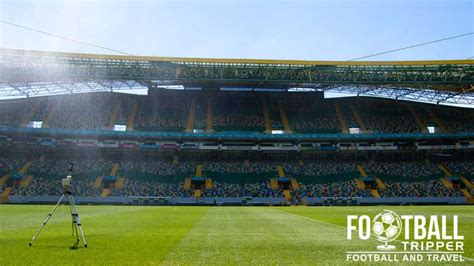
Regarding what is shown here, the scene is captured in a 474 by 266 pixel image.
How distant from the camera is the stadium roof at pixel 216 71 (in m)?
44.2

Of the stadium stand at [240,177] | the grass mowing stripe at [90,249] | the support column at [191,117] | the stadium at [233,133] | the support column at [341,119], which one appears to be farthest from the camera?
the support column at [341,119]

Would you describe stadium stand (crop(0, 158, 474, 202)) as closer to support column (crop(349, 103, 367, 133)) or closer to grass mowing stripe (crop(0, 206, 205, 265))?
support column (crop(349, 103, 367, 133))

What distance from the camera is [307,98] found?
64938 mm

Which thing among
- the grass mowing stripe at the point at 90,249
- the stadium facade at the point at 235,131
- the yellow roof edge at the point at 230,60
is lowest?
the grass mowing stripe at the point at 90,249

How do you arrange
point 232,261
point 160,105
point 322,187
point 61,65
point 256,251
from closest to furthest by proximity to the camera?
point 232,261
point 256,251
point 61,65
point 322,187
point 160,105

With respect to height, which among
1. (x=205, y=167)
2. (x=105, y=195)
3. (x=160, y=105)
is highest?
(x=160, y=105)

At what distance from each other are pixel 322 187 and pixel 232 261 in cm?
4526

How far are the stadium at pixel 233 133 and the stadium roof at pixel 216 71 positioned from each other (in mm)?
171

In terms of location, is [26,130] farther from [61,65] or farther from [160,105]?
[160,105]

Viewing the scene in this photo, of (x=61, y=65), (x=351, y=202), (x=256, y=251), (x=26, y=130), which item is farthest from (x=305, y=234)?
(x=26, y=130)

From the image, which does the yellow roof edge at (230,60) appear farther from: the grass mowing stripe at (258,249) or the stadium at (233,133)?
the grass mowing stripe at (258,249)

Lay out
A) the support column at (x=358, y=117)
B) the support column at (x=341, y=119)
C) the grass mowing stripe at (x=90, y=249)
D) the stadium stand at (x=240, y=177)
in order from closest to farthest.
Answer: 1. the grass mowing stripe at (x=90, y=249)
2. the stadium stand at (x=240, y=177)
3. the support column at (x=341, y=119)
4. the support column at (x=358, y=117)

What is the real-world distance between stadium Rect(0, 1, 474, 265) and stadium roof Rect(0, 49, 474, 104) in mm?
171

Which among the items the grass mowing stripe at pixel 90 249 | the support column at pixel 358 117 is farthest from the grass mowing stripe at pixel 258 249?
the support column at pixel 358 117
